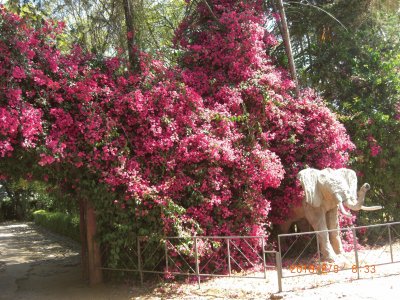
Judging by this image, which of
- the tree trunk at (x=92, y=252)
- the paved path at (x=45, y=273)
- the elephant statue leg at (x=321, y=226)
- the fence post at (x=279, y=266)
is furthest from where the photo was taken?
the tree trunk at (x=92, y=252)

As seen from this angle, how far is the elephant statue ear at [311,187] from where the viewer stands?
8.09 metres

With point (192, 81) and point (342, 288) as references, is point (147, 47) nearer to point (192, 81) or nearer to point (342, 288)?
point (192, 81)

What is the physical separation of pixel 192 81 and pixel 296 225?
4196 mm

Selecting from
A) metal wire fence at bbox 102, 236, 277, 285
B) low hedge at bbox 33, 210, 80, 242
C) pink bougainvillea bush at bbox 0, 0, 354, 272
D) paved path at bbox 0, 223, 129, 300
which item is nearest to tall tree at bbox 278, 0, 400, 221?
pink bougainvillea bush at bbox 0, 0, 354, 272

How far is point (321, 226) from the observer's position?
326 inches

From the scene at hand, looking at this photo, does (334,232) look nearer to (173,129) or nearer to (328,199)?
(328,199)

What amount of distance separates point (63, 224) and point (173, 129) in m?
13.3

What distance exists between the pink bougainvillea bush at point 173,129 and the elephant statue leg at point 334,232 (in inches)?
33.3

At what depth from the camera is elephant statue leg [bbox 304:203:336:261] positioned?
8.05 metres

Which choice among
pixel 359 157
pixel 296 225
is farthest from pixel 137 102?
pixel 359 157

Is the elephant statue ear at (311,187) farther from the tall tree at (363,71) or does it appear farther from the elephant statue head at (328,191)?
the tall tree at (363,71)
